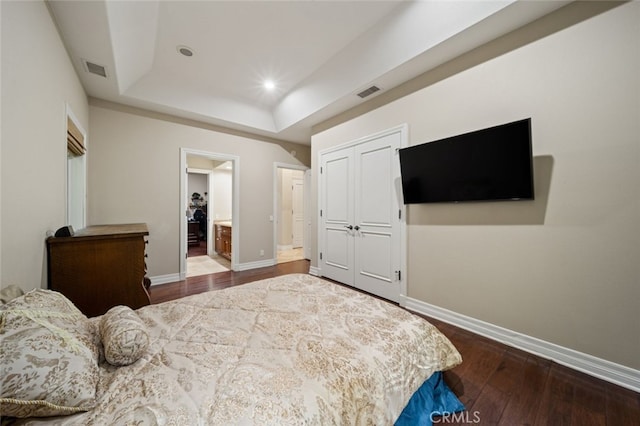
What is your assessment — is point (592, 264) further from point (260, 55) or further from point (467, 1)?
point (260, 55)

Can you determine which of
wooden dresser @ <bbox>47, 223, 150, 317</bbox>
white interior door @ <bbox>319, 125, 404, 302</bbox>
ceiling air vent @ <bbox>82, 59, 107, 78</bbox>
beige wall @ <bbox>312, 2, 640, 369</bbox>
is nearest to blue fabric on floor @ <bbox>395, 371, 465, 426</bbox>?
beige wall @ <bbox>312, 2, 640, 369</bbox>

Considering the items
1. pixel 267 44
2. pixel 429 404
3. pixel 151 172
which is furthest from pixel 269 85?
pixel 429 404

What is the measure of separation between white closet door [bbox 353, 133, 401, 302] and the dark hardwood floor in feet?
3.71

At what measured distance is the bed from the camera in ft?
2.38

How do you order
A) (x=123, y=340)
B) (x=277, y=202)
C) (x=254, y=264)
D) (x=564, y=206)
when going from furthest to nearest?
(x=277, y=202) → (x=254, y=264) → (x=564, y=206) → (x=123, y=340)

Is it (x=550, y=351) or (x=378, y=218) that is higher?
(x=378, y=218)

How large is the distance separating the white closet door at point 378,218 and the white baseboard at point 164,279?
2.88 meters

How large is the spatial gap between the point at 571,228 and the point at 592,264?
0.28 metres

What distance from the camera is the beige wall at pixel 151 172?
3359 millimetres

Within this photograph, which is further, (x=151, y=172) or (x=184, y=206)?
(x=184, y=206)

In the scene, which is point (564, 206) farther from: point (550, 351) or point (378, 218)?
point (378, 218)

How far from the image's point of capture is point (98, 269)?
2148 millimetres

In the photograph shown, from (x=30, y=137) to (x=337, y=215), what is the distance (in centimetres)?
319

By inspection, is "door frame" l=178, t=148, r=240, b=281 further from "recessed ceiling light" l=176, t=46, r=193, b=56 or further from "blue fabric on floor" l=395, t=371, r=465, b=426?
"blue fabric on floor" l=395, t=371, r=465, b=426
